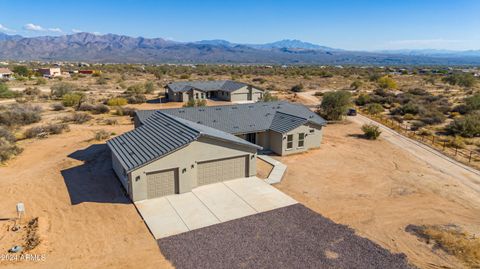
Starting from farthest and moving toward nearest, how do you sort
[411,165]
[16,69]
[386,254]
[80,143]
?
[16,69]
[80,143]
[411,165]
[386,254]

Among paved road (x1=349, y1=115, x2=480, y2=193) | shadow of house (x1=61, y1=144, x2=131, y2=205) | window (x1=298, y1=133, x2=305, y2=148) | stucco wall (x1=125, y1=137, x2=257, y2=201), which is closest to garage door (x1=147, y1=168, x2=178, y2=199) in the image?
stucco wall (x1=125, y1=137, x2=257, y2=201)

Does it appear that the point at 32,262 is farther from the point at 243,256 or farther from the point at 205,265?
the point at 243,256

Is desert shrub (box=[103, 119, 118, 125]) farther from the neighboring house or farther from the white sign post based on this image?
the white sign post

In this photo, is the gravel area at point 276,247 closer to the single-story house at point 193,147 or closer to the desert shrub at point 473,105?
the single-story house at point 193,147

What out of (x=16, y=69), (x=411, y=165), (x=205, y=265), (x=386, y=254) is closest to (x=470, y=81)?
(x=411, y=165)

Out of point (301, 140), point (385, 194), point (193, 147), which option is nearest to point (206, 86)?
point (301, 140)

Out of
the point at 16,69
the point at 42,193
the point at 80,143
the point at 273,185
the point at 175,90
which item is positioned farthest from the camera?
the point at 16,69

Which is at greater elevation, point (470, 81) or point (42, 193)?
point (470, 81)
